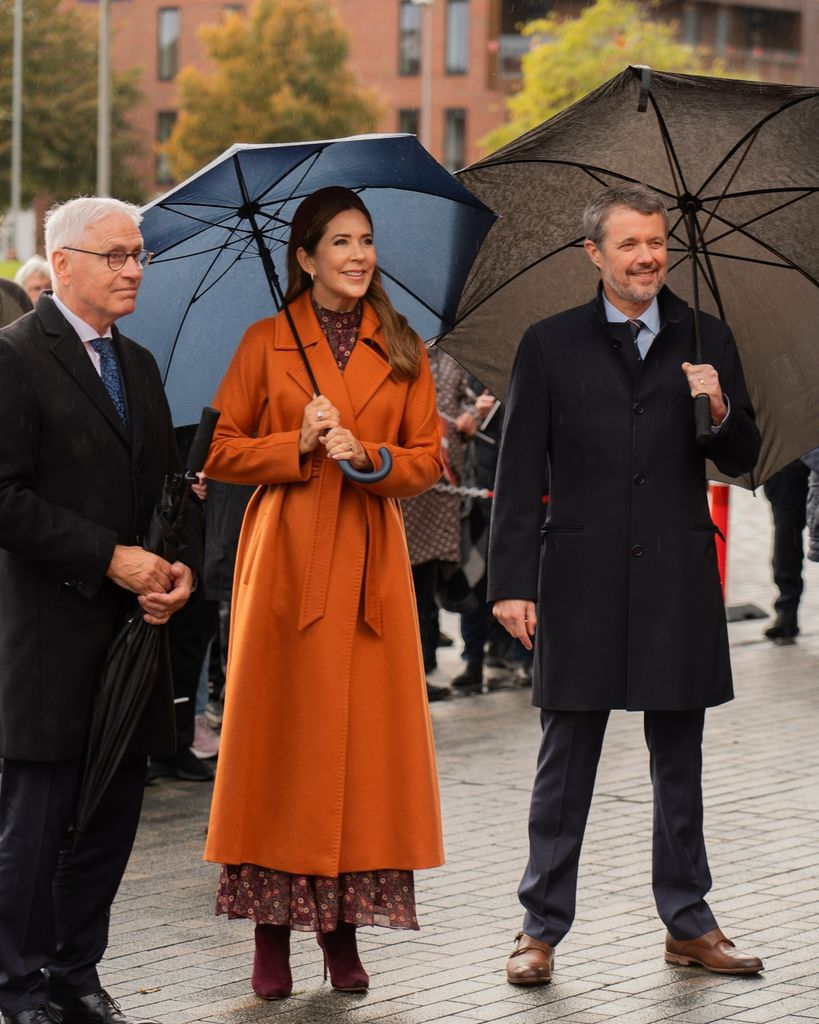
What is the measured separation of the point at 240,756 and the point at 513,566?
0.96m

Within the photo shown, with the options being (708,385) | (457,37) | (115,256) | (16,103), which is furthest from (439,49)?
(115,256)

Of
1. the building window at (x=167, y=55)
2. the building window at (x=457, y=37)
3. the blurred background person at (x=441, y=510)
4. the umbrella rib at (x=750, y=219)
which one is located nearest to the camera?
the umbrella rib at (x=750, y=219)

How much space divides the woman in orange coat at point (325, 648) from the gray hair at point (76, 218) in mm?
648

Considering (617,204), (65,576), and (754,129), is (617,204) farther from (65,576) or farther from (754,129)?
(65,576)

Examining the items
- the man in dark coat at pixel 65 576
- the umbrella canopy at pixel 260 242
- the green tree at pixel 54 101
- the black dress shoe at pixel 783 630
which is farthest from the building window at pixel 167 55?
the man in dark coat at pixel 65 576

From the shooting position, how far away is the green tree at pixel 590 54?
48.8m

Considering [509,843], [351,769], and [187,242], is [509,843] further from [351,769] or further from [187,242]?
[187,242]

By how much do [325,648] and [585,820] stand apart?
0.98 meters

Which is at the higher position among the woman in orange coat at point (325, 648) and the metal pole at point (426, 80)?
the metal pole at point (426, 80)

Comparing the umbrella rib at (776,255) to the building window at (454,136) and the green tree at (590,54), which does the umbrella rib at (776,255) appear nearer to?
the green tree at (590,54)

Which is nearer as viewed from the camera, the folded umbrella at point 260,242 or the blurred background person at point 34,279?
the folded umbrella at point 260,242

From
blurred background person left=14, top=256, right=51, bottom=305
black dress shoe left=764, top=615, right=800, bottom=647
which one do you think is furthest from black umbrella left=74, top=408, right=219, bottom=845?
black dress shoe left=764, top=615, right=800, bottom=647

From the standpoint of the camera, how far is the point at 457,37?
219ft

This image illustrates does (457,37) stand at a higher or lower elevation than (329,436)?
higher
